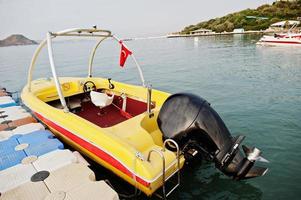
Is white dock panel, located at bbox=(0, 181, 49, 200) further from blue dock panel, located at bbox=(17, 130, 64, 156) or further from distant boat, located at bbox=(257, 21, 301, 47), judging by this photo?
distant boat, located at bbox=(257, 21, 301, 47)

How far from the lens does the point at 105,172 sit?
4.81 metres

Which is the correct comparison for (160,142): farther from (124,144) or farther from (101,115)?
(101,115)

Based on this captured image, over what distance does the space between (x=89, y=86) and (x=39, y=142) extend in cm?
302

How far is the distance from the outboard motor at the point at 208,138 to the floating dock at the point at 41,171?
54.9 inches

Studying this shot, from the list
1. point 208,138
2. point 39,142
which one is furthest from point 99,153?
point 208,138

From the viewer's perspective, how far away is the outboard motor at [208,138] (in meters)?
3.28

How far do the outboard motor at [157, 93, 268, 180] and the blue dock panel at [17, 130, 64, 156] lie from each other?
97.7 inches

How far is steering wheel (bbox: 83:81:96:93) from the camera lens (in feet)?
23.5

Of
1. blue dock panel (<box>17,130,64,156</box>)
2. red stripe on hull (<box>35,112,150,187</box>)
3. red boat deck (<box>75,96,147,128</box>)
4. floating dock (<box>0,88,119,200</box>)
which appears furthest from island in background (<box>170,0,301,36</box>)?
floating dock (<box>0,88,119,200</box>)

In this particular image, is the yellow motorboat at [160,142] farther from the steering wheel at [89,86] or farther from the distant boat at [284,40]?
the distant boat at [284,40]

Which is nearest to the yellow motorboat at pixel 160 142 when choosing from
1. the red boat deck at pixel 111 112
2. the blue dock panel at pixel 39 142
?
the blue dock panel at pixel 39 142

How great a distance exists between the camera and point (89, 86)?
7305 millimetres

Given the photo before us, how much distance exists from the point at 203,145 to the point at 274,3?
322 feet

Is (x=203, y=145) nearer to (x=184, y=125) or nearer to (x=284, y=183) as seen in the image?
(x=184, y=125)
